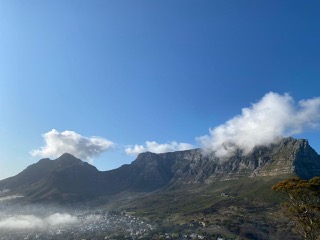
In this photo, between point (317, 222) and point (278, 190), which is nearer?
point (317, 222)

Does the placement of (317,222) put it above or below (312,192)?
below

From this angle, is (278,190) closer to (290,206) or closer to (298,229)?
(290,206)

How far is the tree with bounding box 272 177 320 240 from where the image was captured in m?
55.5

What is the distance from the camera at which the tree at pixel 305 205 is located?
5550 cm

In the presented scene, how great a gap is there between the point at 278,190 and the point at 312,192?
18.0 ft

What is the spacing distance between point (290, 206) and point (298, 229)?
5.05 metres

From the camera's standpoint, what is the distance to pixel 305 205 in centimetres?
5625

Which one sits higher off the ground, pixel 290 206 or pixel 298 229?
pixel 290 206

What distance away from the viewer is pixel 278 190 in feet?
196

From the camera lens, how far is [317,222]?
5544 centimetres

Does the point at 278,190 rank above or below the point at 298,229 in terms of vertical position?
above

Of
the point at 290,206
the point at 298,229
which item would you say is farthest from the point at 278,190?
the point at 298,229

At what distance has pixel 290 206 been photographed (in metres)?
58.4

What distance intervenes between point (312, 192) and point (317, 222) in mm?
4674
